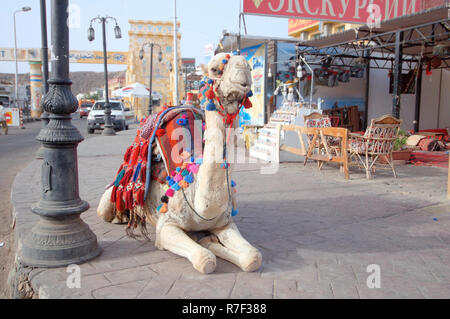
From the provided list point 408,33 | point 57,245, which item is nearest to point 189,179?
point 57,245

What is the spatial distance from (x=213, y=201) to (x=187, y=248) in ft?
1.58

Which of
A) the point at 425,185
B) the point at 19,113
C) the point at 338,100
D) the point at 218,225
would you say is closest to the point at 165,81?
the point at 19,113

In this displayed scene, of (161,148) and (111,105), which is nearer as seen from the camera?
(161,148)

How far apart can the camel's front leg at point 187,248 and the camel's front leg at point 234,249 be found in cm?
21

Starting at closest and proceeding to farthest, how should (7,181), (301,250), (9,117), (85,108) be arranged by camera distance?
(301,250) → (7,181) → (9,117) → (85,108)

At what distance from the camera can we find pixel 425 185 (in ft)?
23.9

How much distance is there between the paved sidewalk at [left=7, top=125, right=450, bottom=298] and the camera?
115 inches

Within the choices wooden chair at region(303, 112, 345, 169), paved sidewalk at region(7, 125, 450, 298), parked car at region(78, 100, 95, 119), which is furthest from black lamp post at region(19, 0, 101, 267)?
parked car at region(78, 100, 95, 119)

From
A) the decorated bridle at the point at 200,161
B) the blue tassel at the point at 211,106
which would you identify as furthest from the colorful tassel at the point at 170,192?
the blue tassel at the point at 211,106

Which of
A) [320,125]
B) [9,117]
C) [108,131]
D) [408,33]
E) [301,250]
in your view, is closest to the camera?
[301,250]

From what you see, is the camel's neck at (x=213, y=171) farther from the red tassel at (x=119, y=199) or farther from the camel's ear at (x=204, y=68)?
the red tassel at (x=119, y=199)

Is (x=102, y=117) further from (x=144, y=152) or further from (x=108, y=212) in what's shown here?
(x=144, y=152)

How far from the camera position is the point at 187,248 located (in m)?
3.18

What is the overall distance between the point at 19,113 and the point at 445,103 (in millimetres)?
24330
